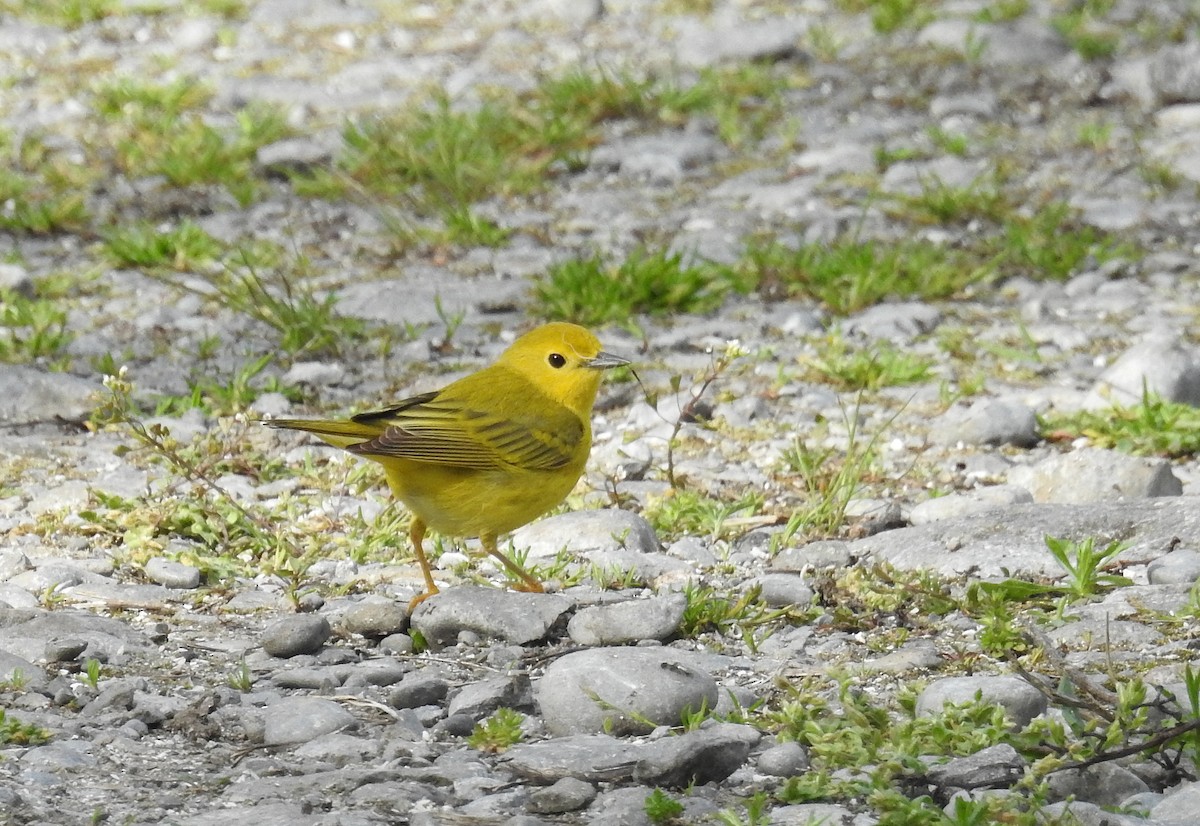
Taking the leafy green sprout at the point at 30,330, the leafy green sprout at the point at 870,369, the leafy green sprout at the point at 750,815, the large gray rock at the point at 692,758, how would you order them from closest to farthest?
the leafy green sprout at the point at 750,815 < the large gray rock at the point at 692,758 < the leafy green sprout at the point at 870,369 < the leafy green sprout at the point at 30,330

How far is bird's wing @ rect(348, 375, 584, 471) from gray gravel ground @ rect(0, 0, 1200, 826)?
37 centimetres

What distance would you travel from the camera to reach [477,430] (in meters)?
5.33

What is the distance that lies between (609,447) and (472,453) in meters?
1.38

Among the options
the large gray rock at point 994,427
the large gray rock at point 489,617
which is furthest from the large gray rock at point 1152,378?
the large gray rock at point 489,617

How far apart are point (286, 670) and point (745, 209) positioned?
5.43m

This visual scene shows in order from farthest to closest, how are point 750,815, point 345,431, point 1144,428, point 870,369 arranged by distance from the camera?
point 870,369, point 1144,428, point 345,431, point 750,815

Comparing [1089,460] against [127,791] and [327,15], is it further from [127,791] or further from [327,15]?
[327,15]

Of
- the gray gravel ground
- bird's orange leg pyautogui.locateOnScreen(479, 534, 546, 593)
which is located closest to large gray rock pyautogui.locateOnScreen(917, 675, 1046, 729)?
the gray gravel ground

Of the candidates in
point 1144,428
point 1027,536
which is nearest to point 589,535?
point 1027,536

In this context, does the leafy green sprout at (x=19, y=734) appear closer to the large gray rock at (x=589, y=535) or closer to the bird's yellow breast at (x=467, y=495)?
the bird's yellow breast at (x=467, y=495)

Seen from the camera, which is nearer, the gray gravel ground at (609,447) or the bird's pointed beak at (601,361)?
the gray gravel ground at (609,447)

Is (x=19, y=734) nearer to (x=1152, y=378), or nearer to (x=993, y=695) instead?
(x=993, y=695)

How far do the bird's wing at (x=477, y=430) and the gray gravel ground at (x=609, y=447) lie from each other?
1.22 ft

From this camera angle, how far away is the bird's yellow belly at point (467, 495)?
5145 millimetres
